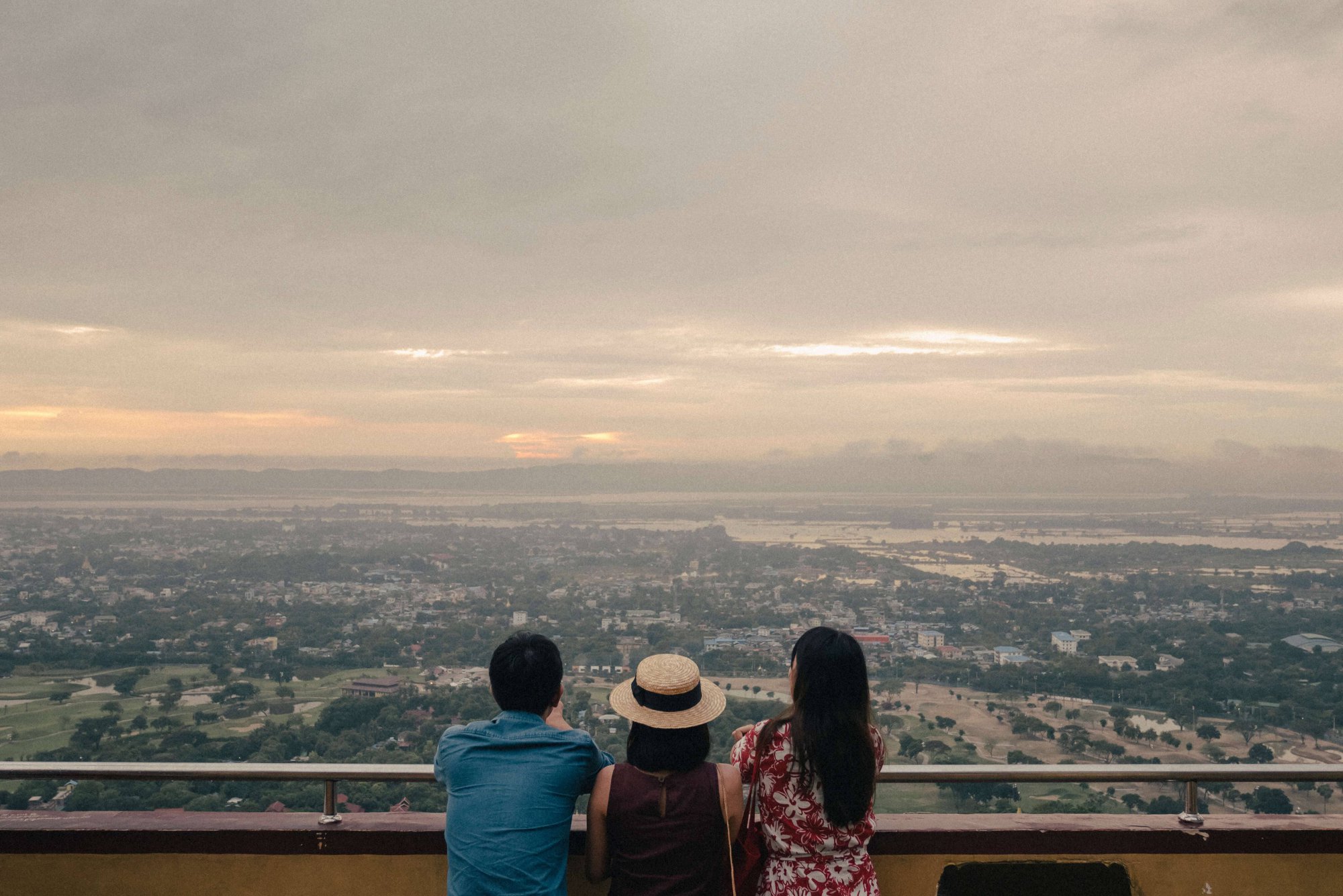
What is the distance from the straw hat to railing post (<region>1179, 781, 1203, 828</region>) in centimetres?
169

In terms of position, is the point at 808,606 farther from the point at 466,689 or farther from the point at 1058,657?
the point at 466,689

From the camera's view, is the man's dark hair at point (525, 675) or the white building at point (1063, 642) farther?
the white building at point (1063, 642)

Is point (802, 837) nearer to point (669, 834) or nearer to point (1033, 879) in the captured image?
point (669, 834)

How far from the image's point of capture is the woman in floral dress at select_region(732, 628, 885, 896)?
2023 millimetres

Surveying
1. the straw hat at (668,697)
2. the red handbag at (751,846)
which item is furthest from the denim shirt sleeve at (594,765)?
the red handbag at (751,846)

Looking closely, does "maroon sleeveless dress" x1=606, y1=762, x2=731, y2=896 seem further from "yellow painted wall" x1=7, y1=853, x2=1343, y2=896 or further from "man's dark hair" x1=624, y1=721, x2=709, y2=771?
"yellow painted wall" x1=7, y1=853, x2=1343, y2=896

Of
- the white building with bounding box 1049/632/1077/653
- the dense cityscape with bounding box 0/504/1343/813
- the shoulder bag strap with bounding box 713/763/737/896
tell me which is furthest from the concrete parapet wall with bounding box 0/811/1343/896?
the white building with bounding box 1049/632/1077/653

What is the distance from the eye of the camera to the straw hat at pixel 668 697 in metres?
2.07

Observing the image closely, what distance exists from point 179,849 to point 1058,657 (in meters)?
5.50

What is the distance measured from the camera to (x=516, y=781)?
2043mm

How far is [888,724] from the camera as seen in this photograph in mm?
3623

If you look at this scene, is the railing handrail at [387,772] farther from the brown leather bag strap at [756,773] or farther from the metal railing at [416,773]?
the brown leather bag strap at [756,773]

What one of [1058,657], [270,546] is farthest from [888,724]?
[270,546]

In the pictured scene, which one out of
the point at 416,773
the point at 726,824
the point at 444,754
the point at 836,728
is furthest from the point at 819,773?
the point at 416,773
